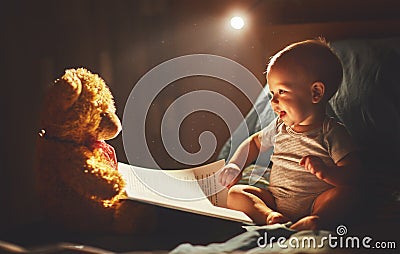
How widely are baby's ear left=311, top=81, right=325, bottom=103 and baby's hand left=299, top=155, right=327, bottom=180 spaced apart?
10cm

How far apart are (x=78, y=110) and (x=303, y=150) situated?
39 centimetres

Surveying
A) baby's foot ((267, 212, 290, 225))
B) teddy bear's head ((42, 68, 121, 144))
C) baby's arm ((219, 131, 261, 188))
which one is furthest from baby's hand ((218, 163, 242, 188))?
teddy bear's head ((42, 68, 121, 144))

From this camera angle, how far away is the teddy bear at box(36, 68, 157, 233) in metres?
1.00

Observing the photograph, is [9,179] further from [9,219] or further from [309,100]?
[309,100]

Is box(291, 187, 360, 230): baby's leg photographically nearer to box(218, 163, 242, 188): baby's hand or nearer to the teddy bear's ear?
box(218, 163, 242, 188): baby's hand

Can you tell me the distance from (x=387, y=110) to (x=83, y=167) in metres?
0.56

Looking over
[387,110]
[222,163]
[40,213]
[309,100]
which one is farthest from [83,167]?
[387,110]

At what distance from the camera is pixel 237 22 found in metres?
1.12

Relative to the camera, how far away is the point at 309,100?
1.08 meters

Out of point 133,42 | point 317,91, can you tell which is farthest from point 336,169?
point 133,42

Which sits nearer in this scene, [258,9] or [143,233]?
[143,233]

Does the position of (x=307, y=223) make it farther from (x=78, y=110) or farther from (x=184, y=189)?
(x=78, y=110)

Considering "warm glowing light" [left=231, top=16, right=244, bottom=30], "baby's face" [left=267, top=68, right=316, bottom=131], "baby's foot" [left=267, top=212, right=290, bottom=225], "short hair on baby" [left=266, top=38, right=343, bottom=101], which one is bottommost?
"baby's foot" [left=267, top=212, right=290, bottom=225]

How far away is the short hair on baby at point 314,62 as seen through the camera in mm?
1065
